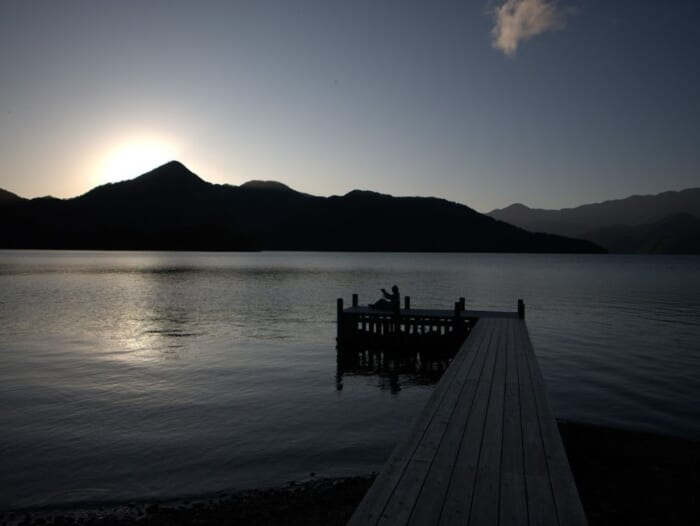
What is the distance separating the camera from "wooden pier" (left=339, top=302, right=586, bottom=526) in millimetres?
5207

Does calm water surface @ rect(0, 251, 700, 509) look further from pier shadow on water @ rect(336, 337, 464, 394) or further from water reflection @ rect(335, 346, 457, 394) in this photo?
Result: pier shadow on water @ rect(336, 337, 464, 394)

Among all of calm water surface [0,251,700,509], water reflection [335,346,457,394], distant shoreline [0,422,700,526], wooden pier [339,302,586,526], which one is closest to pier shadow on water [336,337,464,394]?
water reflection [335,346,457,394]

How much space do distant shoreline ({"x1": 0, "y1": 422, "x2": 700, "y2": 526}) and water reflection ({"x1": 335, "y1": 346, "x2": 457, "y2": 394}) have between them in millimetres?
8893

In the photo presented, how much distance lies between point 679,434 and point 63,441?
18.1 meters

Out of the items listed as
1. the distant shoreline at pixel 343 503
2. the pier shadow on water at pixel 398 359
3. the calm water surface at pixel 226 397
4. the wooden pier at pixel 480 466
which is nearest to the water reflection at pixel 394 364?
the pier shadow on water at pixel 398 359

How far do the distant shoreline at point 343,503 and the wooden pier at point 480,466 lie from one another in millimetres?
2282

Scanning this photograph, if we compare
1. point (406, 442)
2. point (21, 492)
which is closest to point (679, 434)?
point (406, 442)

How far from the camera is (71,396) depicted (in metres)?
17.1

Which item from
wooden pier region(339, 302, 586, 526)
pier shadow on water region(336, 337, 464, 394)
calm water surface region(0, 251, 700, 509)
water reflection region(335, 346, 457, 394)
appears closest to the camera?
wooden pier region(339, 302, 586, 526)

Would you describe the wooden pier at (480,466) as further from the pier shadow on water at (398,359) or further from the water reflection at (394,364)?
the pier shadow on water at (398,359)

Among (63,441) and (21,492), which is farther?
(63,441)

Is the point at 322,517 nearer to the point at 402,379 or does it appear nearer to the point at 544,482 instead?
the point at 544,482

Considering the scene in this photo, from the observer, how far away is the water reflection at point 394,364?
66.4 feet

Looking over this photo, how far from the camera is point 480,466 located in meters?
6.48
